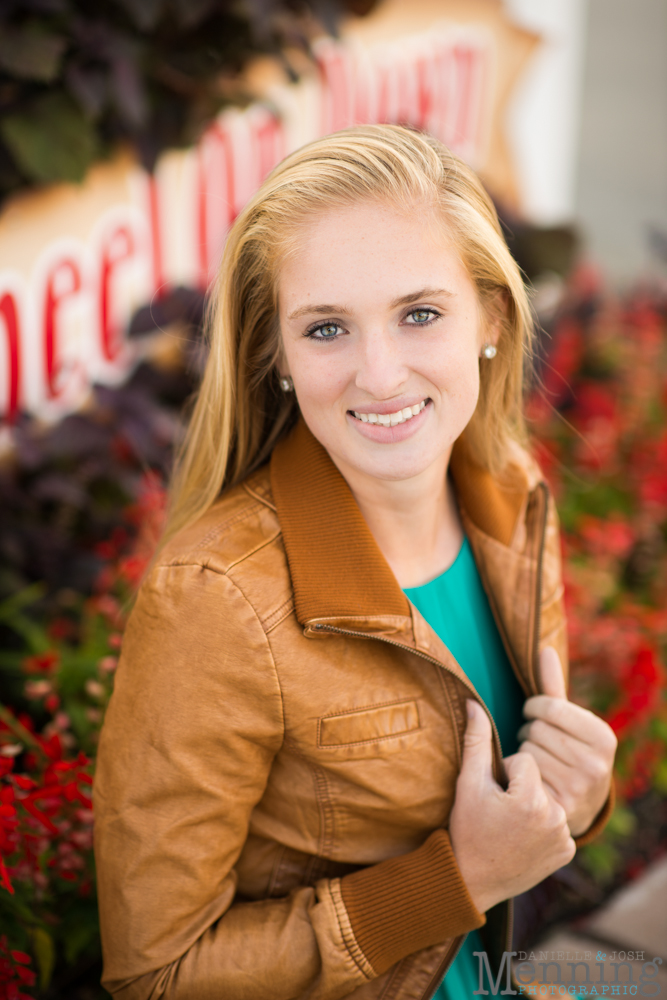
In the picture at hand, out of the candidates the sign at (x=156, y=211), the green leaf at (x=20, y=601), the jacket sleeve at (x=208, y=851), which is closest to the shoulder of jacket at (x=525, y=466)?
the jacket sleeve at (x=208, y=851)

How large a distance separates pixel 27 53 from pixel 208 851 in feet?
6.95

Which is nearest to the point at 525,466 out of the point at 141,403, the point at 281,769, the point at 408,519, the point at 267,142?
the point at 408,519

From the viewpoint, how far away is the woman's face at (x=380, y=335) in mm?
1290

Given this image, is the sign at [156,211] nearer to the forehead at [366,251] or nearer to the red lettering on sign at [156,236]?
the red lettering on sign at [156,236]

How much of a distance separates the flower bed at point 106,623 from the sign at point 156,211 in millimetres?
207

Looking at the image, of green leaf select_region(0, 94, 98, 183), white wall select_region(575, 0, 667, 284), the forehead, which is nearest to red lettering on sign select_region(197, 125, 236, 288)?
green leaf select_region(0, 94, 98, 183)

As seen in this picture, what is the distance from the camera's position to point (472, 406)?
1432 mm

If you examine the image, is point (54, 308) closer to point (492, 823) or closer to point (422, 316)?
point (422, 316)

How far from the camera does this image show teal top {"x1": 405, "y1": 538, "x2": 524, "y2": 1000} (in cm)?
158

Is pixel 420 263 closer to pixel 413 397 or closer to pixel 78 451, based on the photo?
pixel 413 397

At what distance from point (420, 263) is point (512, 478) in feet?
2.08

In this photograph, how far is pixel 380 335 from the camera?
131cm

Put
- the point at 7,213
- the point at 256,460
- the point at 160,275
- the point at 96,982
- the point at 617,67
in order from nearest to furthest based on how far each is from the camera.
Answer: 1. the point at 256,460
2. the point at 96,982
3. the point at 7,213
4. the point at 160,275
5. the point at 617,67

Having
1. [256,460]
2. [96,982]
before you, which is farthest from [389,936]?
[96,982]
